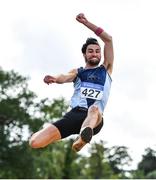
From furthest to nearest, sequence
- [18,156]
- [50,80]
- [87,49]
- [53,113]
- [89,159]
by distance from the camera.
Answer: [89,159] → [53,113] → [18,156] → [87,49] → [50,80]

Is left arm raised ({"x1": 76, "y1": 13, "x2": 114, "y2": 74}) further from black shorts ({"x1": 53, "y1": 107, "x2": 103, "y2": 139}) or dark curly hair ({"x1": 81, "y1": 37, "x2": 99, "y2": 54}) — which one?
black shorts ({"x1": 53, "y1": 107, "x2": 103, "y2": 139})

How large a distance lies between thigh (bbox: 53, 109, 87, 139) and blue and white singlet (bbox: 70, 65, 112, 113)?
0.17m

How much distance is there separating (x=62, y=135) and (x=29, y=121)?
47419 mm

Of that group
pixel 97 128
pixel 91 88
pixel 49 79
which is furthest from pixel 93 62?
pixel 97 128

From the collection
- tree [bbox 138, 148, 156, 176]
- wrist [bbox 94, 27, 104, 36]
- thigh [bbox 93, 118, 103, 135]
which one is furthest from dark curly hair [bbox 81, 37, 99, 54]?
tree [bbox 138, 148, 156, 176]

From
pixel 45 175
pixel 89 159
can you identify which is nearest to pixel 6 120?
pixel 45 175

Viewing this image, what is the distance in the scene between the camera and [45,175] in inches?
2397

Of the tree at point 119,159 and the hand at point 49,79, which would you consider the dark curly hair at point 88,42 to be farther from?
the tree at point 119,159

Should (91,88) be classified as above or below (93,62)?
below

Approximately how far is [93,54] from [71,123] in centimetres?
119

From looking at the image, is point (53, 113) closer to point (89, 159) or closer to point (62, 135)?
point (89, 159)

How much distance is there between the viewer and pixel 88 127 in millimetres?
9508

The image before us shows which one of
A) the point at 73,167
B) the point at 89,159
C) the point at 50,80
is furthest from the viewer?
the point at 89,159

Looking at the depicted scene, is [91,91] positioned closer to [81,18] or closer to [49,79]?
[49,79]
